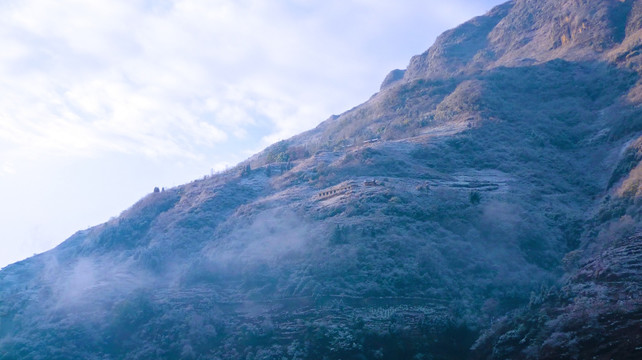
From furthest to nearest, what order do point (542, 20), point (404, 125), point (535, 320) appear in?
1. point (542, 20)
2. point (404, 125)
3. point (535, 320)

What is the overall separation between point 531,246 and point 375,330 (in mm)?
10370

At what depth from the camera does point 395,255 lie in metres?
20.6

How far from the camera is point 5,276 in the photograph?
2934cm

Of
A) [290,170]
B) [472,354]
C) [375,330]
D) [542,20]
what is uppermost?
[542,20]

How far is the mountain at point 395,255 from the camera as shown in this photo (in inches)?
623

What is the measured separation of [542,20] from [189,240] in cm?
5694

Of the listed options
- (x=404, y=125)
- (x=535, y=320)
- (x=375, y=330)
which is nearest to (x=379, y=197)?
(x=375, y=330)

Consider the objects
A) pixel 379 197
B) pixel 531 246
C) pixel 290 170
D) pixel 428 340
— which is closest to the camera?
pixel 428 340

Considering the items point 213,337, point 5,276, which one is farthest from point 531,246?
point 5,276

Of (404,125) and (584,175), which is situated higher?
(404,125)

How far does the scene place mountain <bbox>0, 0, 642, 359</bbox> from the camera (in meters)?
15.8

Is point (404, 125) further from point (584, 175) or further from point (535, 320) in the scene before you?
point (535, 320)

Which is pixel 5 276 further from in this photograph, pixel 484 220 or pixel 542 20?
pixel 542 20

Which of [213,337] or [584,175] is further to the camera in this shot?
[584,175]
